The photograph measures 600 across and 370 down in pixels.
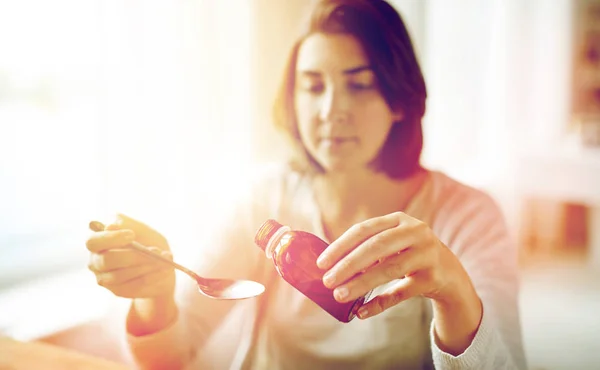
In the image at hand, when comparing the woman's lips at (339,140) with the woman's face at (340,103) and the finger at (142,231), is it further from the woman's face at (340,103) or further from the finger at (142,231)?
the finger at (142,231)

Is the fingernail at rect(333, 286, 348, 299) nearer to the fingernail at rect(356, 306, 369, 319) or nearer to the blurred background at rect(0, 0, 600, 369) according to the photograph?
the fingernail at rect(356, 306, 369, 319)

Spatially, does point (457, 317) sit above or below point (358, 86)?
below

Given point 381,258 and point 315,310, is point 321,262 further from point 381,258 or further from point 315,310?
point 315,310

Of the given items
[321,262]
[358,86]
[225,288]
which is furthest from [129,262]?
[358,86]

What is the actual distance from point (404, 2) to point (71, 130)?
0.52 m

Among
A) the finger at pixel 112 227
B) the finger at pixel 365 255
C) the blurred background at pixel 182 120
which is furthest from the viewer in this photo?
the blurred background at pixel 182 120

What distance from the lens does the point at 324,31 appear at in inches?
28.0

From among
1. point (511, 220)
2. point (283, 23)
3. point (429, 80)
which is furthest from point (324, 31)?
point (511, 220)

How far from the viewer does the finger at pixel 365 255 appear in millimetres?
533

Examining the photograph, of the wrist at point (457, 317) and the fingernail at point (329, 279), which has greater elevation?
the fingernail at point (329, 279)

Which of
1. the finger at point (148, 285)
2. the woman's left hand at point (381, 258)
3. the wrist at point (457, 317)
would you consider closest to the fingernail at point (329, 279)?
the woman's left hand at point (381, 258)

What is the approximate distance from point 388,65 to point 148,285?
16.2 inches

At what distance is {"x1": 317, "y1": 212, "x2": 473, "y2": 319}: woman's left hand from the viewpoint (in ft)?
1.75

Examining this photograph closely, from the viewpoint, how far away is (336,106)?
2.27 feet
